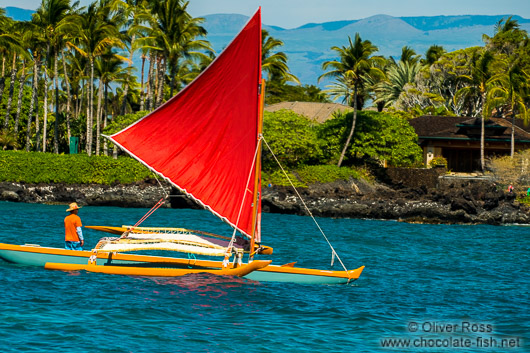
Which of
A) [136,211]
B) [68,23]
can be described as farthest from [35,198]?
[68,23]

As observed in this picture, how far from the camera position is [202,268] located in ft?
64.2

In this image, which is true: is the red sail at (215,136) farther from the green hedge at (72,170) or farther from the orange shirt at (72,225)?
the green hedge at (72,170)

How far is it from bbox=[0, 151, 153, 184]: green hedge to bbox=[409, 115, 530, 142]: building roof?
29.6 m

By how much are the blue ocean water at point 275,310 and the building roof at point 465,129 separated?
40958 millimetres

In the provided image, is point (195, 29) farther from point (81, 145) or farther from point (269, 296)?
point (269, 296)

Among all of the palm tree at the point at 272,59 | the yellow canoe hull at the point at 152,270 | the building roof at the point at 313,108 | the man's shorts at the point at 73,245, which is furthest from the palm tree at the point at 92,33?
the yellow canoe hull at the point at 152,270

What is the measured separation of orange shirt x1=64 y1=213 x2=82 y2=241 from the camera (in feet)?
63.9

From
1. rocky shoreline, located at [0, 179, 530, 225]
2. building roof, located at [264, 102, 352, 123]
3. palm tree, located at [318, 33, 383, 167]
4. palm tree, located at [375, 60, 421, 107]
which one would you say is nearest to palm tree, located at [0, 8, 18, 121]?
rocky shoreline, located at [0, 179, 530, 225]

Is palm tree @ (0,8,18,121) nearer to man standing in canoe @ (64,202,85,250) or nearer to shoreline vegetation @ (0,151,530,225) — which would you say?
shoreline vegetation @ (0,151,530,225)

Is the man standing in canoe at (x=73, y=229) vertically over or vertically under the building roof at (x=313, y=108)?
under

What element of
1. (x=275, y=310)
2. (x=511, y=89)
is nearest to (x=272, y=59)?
(x=511, y=89)

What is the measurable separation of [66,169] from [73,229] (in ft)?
115

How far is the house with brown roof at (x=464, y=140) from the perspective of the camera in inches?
2638

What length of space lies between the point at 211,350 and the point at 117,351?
5.89 ft
